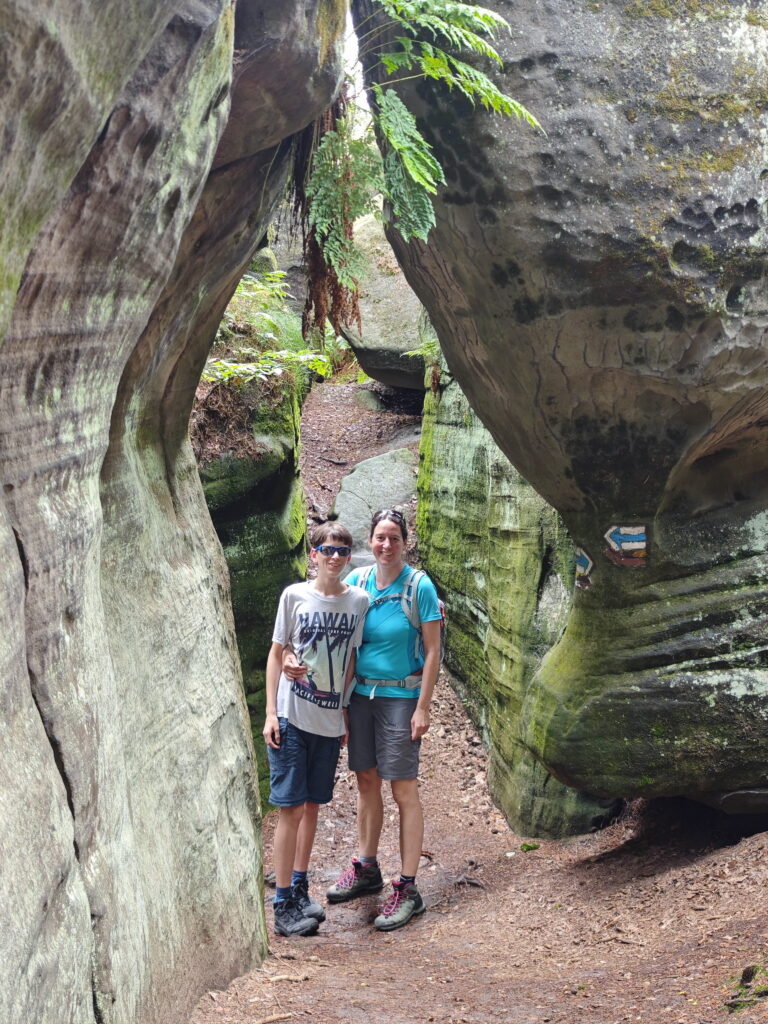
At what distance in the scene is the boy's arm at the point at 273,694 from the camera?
5395mm

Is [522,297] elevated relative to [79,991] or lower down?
elevated

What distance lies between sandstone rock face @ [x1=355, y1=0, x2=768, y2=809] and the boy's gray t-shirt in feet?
5.16

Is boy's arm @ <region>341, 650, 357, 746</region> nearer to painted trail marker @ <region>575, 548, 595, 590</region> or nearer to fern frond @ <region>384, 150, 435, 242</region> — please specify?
painted trail marker @ <region>575, 548, 595, 590</region>

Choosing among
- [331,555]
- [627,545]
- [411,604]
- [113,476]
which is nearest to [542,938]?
[411,604]

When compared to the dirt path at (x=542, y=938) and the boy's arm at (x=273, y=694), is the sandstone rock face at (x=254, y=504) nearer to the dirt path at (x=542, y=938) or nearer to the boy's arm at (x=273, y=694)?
the dirt path at (x=542, y=938)

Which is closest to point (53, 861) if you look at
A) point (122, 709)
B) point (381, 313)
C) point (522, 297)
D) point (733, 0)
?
point (122, 709)

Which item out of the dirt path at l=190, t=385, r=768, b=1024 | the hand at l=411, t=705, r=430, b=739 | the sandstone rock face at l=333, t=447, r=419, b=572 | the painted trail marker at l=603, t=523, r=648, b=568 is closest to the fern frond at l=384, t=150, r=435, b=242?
the painted trail marker at l=603, t=523, r=648, b=568

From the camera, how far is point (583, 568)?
618 centimetres

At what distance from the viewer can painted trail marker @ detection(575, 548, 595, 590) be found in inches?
241

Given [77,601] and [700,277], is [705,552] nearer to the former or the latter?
[700,277]

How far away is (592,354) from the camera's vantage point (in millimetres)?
5395

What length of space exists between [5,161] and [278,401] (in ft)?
21.5

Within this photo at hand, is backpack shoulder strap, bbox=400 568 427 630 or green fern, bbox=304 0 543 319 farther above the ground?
green fern, bbox=304 0 543 319

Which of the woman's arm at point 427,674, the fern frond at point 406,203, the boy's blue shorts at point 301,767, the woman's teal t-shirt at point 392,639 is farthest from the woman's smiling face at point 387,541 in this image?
the fern frond at point 406,203
